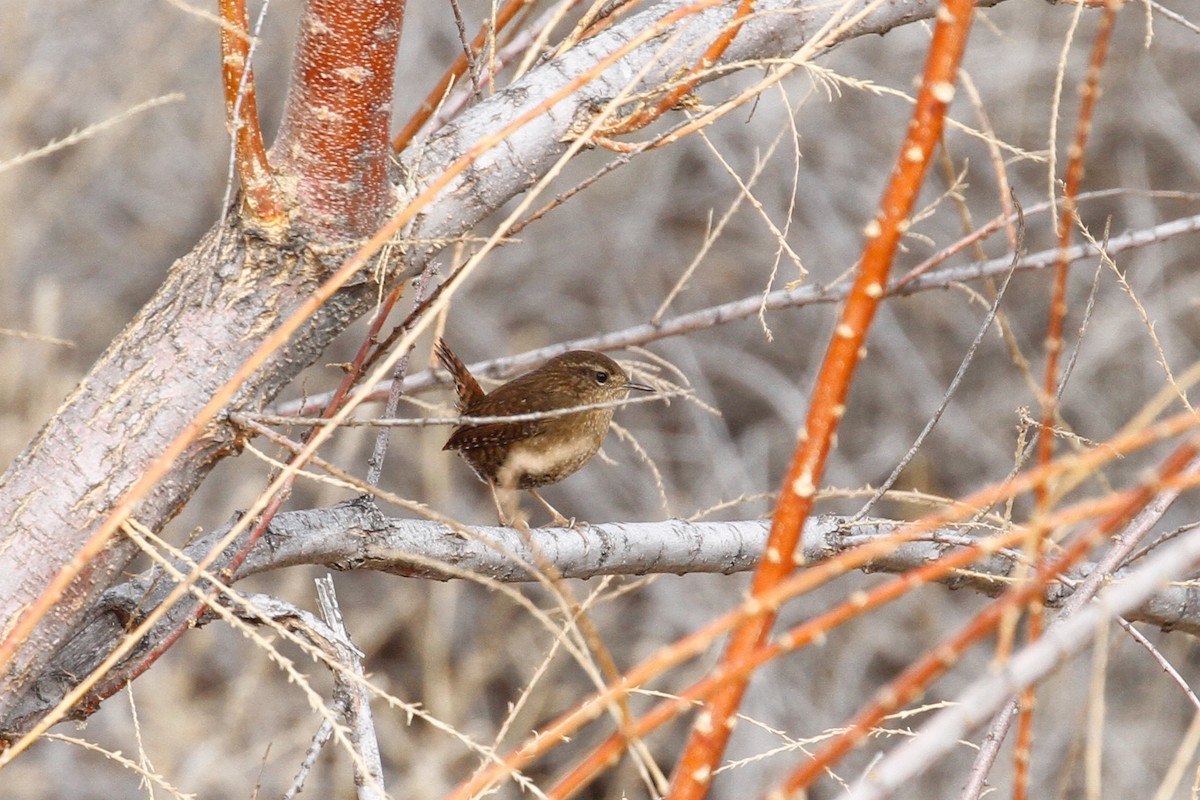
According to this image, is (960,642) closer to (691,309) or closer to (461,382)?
(461,382)

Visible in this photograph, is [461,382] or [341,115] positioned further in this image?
[461,382]

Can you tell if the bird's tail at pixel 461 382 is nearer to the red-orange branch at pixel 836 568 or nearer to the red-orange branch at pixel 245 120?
the red-orange branch at pixel 245 120

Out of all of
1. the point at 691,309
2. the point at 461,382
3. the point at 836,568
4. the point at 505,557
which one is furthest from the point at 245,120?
the point at 691,309

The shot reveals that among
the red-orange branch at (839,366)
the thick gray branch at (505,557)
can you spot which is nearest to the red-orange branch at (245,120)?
the thick gray branch at (505,557)

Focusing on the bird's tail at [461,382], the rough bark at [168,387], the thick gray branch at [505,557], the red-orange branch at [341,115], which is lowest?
the thick gray branch at [505,557]

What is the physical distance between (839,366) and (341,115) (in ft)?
3.05

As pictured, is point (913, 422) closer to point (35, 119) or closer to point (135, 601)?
point (35, 119)

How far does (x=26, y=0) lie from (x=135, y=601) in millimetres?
Result: 5161

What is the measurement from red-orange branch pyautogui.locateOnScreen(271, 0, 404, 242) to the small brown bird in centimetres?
207

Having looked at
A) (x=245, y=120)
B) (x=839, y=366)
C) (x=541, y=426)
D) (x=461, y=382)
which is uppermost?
(x=245, y=120)

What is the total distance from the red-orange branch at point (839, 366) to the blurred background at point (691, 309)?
4924 mm

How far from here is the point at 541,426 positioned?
398 centimetres

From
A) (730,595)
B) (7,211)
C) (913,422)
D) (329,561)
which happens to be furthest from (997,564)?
(7,211)

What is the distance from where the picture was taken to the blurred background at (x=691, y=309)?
6.04 m
